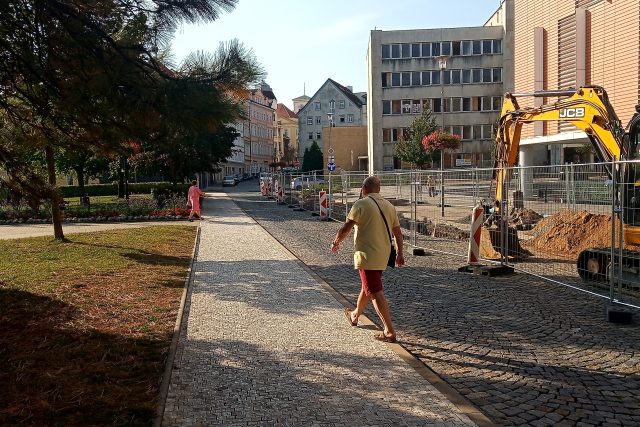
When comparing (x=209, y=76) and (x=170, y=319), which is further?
(x=170, y=319)

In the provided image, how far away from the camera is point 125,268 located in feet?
36.4

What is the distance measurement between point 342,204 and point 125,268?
1216 centimetres

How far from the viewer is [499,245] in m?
11.5

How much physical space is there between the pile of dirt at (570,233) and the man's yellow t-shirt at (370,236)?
14.9 ft

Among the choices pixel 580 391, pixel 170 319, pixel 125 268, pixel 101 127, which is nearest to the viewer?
pixel 580 391

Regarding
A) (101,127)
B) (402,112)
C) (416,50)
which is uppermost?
(416,50)

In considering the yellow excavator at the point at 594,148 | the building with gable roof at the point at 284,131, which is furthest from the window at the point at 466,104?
the building with gable roof at the point at 284,131

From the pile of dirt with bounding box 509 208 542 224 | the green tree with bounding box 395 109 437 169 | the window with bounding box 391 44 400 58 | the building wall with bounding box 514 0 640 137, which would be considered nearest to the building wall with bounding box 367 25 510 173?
the window with bounding box 391 44 400 58

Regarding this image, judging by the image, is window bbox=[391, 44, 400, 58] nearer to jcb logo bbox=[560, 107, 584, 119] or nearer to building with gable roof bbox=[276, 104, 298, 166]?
jcb logo bbox=[560, 107, 584, 119]

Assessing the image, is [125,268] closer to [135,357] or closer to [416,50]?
[135,357]

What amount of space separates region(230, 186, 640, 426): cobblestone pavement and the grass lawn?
2.62 metres

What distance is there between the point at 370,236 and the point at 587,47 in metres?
25.0

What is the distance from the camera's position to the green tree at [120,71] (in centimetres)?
571

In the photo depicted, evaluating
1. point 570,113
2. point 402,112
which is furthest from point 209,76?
point 402,112
